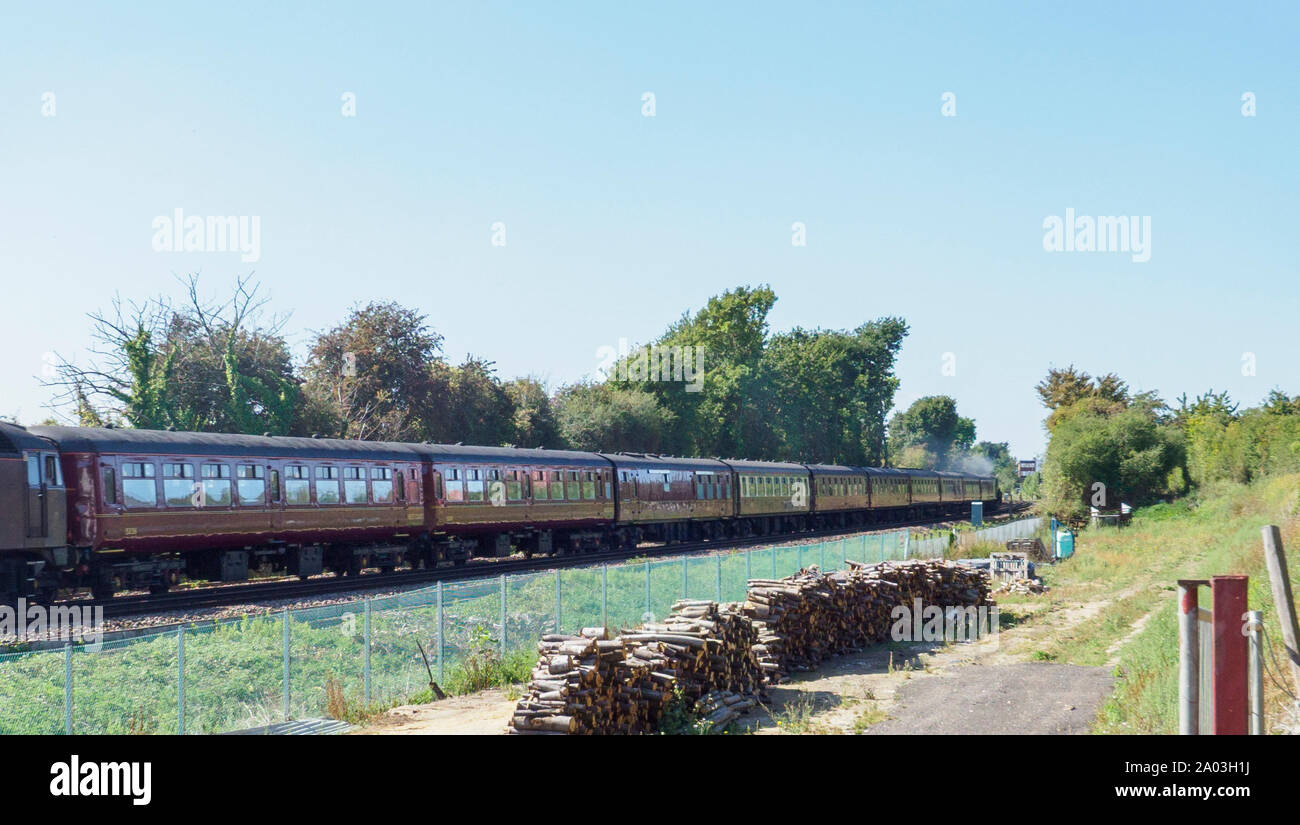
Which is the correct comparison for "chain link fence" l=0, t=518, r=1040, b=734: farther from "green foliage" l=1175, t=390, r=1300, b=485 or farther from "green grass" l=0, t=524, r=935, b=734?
"green foliage" l=1175, t=390, r=1300, b=485

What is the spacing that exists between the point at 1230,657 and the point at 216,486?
2000 cm

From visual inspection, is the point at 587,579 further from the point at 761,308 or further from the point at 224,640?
the point at 761,308

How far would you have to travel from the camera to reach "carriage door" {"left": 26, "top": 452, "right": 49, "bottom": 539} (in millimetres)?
18781

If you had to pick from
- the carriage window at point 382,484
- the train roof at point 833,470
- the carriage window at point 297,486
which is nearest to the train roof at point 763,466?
the train roof at point 833,470

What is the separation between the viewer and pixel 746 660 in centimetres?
1477

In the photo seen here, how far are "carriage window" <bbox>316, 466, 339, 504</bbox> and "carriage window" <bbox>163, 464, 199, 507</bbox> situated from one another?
332 cm

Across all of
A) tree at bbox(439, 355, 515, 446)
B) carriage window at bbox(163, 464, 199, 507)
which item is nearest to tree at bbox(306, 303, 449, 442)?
tree at bbox(439, 355, 515, 446)

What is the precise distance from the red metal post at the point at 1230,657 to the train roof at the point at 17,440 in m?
18.6

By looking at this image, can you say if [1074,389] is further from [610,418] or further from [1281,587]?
[1281,587]

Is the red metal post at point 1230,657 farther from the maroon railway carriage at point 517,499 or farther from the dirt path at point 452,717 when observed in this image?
the maroon railway carriage at point 517,499

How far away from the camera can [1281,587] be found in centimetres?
754

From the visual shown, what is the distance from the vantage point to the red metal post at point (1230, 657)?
7641 millimetres
